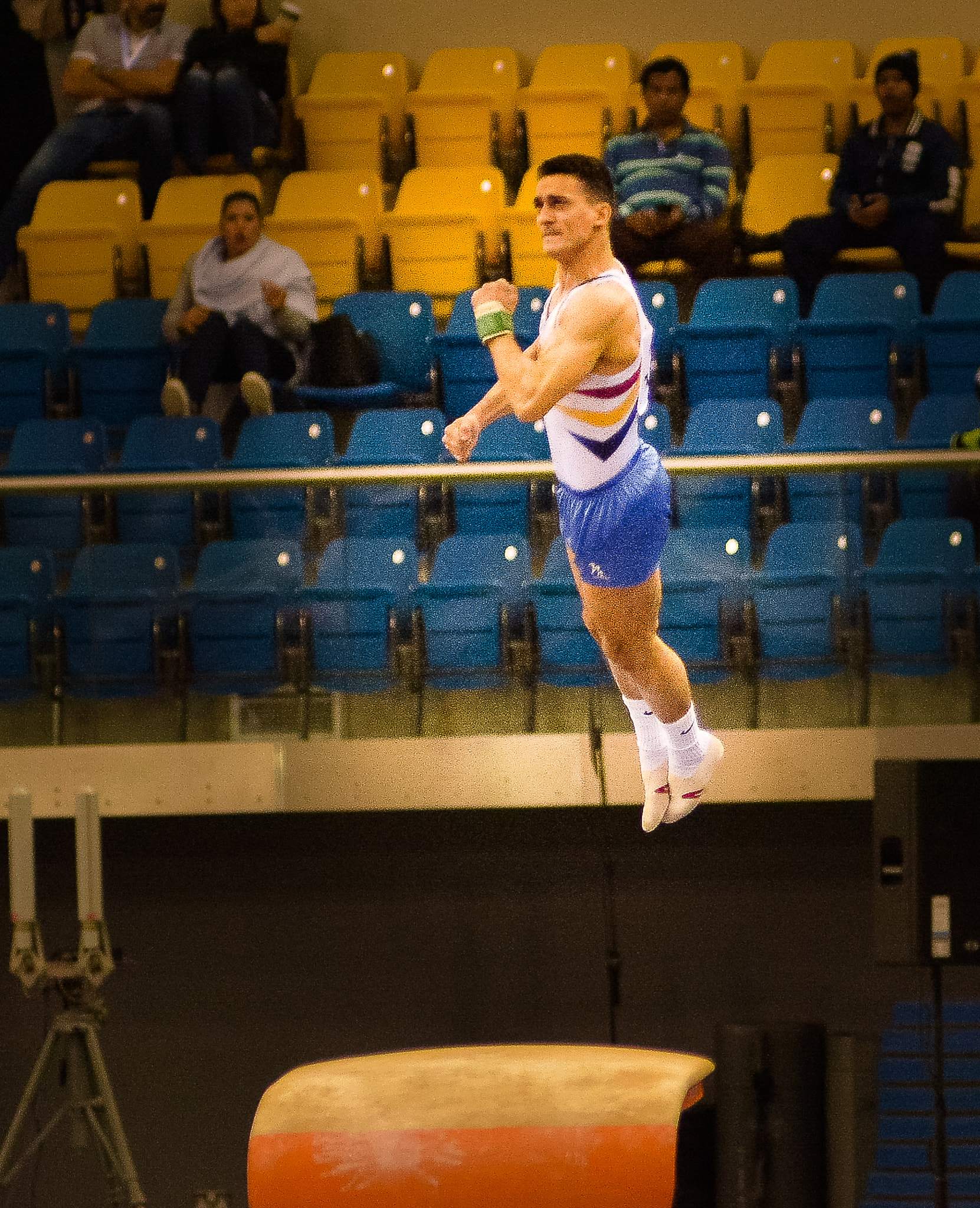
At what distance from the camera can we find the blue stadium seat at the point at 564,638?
18.8ft

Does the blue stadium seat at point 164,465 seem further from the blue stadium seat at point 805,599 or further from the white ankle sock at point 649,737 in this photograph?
the white ankle sock at point 649,737

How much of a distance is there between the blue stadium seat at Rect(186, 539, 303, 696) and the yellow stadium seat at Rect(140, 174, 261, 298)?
3293 millimetres

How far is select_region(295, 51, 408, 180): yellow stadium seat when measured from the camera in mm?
9664

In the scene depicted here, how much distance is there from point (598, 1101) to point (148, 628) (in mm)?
2412

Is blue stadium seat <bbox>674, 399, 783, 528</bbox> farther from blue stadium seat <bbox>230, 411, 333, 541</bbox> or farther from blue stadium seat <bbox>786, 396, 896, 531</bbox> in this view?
blue stadium seat <bbox>230, 411, 333, 541</bbox>

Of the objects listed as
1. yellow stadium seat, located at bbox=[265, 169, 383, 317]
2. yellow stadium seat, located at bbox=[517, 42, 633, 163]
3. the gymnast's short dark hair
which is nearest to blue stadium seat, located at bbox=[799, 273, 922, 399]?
yellow stadium seat, located at bbox=[517, 42, 633, 163]

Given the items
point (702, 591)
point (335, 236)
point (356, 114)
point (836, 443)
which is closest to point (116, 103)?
point (356, 114)

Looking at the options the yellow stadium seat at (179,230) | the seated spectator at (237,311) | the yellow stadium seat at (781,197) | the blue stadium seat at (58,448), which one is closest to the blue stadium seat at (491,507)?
the blue stadium seat at (58,448)

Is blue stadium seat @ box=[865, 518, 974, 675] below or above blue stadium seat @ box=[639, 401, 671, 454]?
below

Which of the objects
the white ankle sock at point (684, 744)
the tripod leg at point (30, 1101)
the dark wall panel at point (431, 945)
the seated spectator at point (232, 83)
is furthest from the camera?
the seated spectator at point (232, 83)

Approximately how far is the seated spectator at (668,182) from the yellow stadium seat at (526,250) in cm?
45

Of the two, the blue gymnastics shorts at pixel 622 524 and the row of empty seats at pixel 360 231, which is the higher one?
the row of empty seats at pixel 360 231

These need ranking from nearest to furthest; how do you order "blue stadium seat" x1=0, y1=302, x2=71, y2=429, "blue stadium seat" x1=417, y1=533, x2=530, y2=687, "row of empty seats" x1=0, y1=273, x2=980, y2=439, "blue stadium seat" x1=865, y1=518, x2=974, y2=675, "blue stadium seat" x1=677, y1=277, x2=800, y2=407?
"blue stadium seat" x1=865, y1=518, x2=974, y2=675, "blue stadium seat" x1=417, y1=533, x2=530, y2=687, "row of empty seats" x1=0, y1=273, x2=980, y2=439, "blue stadium seat" x1=677, y1=277, x2=800, y2=407, "blue stadium seat" x1=0, y1=302, x2=71, y2=429

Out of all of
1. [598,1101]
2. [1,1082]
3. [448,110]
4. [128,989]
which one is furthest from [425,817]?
[448,110]
